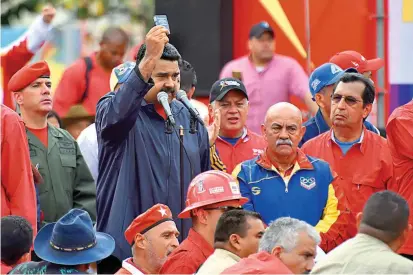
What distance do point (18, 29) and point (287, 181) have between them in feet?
23.1

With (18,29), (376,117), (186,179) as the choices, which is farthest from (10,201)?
(18,29)

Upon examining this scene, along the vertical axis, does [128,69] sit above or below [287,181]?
above

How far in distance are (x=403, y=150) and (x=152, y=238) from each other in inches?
89.5

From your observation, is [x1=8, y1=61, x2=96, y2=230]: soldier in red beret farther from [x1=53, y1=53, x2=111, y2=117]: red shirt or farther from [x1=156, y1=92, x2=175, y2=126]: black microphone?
[x1=53, y1=53, x2=111, y2=117]: red shirt

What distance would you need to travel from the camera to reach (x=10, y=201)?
10.3 metres

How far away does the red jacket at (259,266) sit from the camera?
26.6 ft

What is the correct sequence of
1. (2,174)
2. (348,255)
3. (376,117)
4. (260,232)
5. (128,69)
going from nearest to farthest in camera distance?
(348,255) → (260,232) → (2,174) → (128,69) → (376,117)

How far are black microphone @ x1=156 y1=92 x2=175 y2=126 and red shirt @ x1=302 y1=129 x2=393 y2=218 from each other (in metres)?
1.68

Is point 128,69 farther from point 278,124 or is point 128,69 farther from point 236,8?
point 236,8

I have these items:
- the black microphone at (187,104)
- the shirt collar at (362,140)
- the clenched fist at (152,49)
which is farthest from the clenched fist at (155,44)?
the shirt collar at (362,140)

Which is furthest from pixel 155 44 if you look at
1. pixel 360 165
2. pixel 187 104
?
pixel 360 165

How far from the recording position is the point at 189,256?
30.6 ft

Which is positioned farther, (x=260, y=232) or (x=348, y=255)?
(x=260, y=232)

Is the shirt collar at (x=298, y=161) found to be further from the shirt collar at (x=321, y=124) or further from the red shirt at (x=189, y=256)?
the red shirt at (x=189, y=256)
